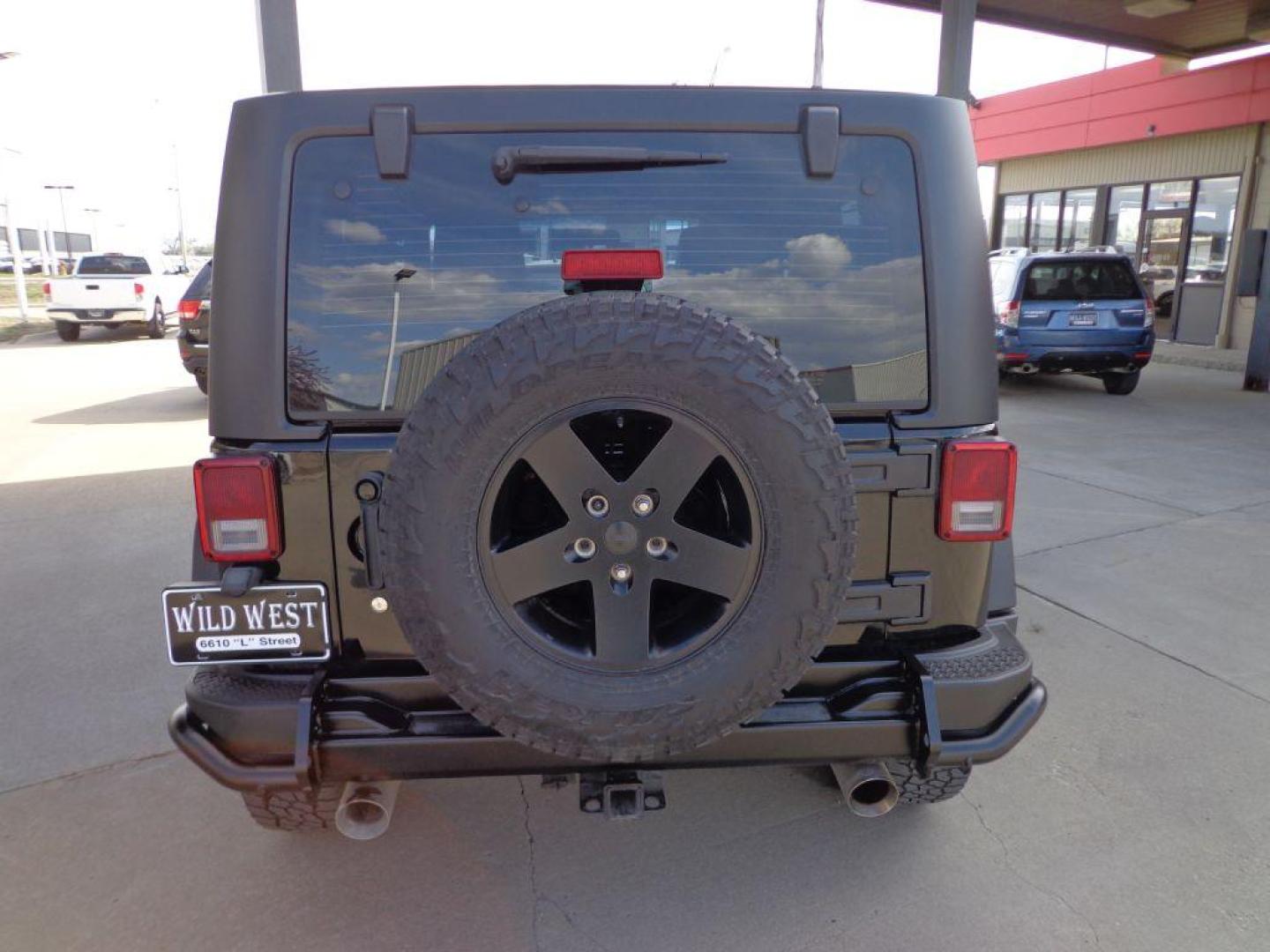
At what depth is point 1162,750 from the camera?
10.9 feet

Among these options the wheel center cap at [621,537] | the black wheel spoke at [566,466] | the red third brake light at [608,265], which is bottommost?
the wheel center cap at [621,537]

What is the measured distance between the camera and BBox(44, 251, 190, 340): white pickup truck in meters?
18.0

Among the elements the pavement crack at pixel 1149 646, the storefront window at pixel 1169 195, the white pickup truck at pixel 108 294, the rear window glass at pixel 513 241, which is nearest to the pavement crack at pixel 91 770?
the rear window glass at pixel 513 241

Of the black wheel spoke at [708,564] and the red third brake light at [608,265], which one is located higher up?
the red third brake light at [608,265]

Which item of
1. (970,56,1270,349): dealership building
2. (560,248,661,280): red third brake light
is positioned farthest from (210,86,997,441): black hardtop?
(970,56,1270,349): dealership building

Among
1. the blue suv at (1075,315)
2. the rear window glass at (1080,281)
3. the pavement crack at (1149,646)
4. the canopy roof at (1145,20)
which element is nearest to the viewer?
the pavement crack at (1149,646)

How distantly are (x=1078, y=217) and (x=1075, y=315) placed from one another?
1011 centimetres

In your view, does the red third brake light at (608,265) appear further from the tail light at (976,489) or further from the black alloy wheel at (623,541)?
the tail light at (976,489)

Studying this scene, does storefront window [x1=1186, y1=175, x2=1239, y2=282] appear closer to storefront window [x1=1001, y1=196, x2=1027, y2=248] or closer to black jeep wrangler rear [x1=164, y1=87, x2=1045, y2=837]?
storefront window [x1=1001, y1=196, x2=1027, y2=248]

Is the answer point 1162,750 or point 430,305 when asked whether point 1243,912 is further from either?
point 430,305

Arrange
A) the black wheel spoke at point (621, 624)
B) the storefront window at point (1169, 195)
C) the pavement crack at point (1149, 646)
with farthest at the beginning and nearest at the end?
the storefront window at point (1169, 195)
the pavement crack at point (1149, 646)
the black wheel spoke at point (621, 624)

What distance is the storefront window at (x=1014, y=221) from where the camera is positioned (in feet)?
69.5

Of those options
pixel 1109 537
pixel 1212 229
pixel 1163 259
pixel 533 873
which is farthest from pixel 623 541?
pixel 1163 259

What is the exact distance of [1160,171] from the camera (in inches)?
690
